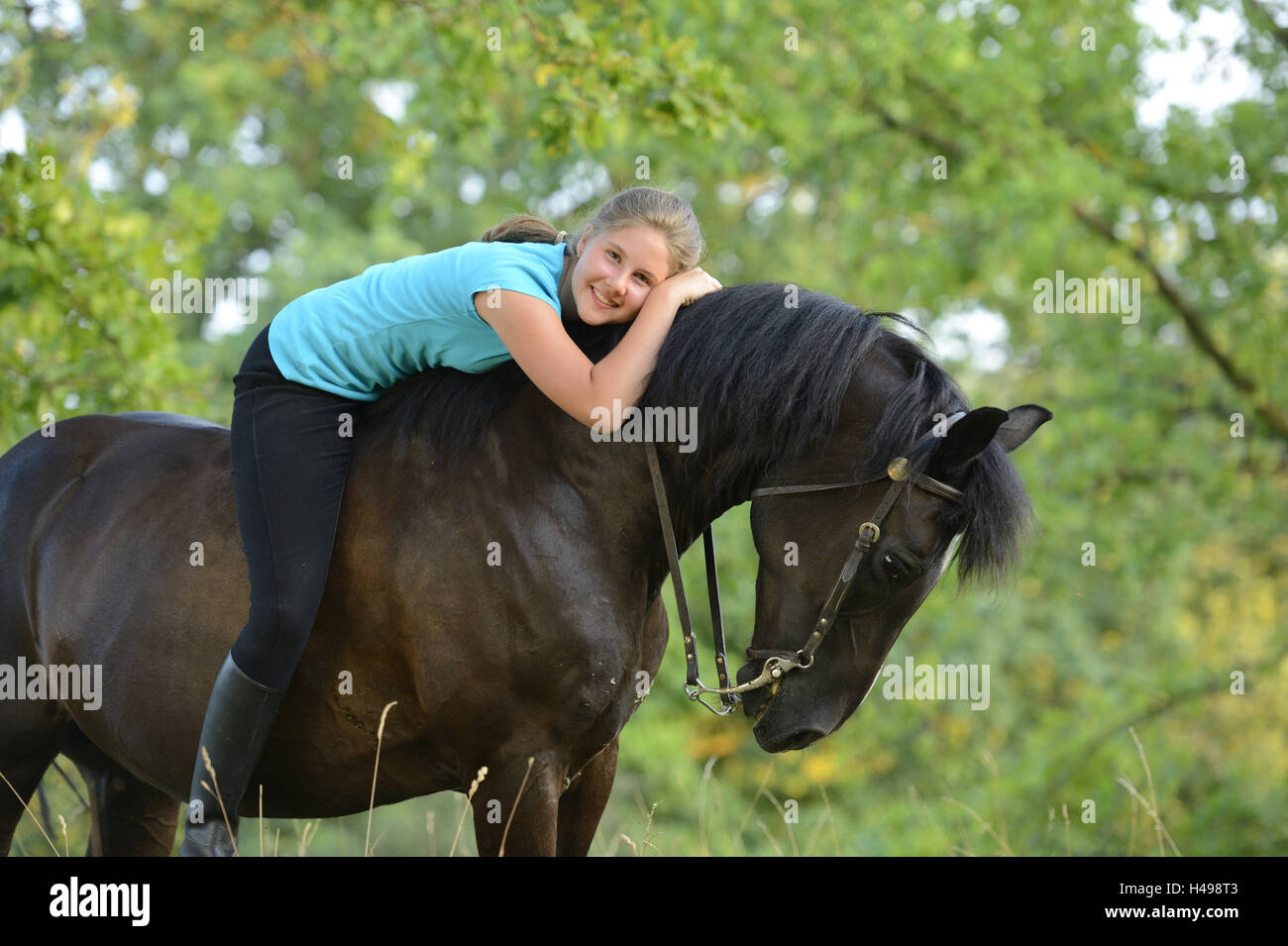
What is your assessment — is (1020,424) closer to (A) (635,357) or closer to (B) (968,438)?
(B) (968,438)

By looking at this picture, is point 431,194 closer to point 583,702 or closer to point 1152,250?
point 1152,250

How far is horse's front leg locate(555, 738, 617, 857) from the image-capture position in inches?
124

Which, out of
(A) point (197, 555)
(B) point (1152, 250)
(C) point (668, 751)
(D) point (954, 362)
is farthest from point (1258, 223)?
(A) point (197, 555)

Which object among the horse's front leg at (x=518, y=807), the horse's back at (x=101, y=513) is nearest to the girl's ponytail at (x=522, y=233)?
the horse's back at (x=101, y=513)

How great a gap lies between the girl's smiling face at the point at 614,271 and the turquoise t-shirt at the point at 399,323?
83 millimetres

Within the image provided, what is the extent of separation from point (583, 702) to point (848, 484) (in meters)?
0.81

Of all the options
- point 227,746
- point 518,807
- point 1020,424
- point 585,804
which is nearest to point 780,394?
point 1020,424

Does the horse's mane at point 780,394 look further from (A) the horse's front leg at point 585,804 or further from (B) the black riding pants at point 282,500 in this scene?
(A) the horse's front leg at point 585,804

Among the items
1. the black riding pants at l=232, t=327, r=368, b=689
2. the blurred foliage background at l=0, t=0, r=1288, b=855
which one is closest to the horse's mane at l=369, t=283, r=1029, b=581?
the black riding pants at l=232, t=327, r=368, b=689

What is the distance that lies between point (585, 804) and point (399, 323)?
1.38 m

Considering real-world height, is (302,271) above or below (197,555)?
above

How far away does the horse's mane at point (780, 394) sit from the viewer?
2.68 metres

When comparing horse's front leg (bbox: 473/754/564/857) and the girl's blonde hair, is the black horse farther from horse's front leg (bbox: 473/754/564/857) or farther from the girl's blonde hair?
the girl's blonde hair
